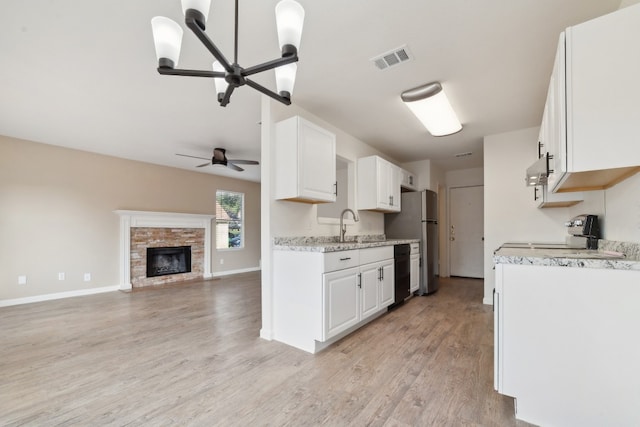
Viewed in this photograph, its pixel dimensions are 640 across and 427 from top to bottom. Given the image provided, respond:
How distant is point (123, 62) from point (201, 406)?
274cm

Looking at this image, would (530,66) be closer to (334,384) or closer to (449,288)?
(334,384)

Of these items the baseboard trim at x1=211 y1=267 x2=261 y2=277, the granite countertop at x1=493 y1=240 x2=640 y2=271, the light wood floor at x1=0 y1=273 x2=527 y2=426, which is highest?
the granite countertop at x1=493 y1=240 x2=640 y2=271

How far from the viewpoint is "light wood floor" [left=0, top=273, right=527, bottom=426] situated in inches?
64.9

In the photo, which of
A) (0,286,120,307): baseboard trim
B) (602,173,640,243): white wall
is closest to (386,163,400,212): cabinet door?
(602,173,640,243): white wall

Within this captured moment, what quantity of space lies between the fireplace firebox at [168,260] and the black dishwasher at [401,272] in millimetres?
4890

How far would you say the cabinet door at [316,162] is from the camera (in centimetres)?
284

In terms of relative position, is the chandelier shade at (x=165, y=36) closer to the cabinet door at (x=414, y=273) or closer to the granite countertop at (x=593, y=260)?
the granite countertop at (x=593, y=260)

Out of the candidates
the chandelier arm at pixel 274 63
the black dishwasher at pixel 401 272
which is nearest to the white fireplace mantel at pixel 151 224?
the black dishwasher at pixel 401 272

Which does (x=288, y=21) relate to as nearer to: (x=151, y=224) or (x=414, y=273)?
(x=414, y=273)

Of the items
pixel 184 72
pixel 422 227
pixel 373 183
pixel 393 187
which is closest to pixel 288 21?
pixel 184 72

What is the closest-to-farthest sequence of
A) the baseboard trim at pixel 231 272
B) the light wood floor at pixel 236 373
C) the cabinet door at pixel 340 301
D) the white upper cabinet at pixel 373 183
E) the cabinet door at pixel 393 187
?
1. the light wood floor at pixel 236 373
2. the cabinet door at pixel 340 301
3. the white upper cabinet at pixel 373 183
4. the cabinet door at pixel 393 187
5. the baseboard trim at pixel 231 272

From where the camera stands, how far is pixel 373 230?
4762mm

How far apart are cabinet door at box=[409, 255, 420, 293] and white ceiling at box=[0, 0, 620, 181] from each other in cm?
190

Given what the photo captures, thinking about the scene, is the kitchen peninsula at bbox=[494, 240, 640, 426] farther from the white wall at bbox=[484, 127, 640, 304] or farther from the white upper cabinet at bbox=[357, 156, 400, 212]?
the white upper cabinet at bbox=[357, 156, 400, 212]
